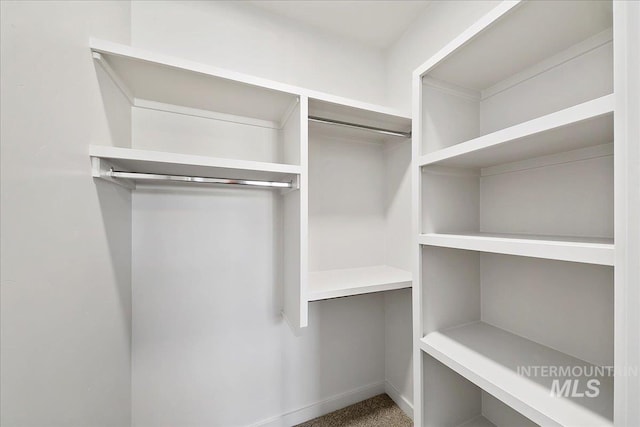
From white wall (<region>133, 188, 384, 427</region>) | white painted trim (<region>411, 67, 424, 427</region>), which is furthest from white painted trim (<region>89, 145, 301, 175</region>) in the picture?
white painted trim (<region>411, 67, 424, 427</region>)

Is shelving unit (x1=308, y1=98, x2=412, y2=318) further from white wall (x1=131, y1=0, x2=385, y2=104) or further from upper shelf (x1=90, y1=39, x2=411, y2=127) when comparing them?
white wall (x1=131, y1=0, x2=385, y2=104)

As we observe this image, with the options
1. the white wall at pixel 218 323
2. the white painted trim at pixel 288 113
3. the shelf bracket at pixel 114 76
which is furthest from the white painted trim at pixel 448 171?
the shelf bracket at pixel 114 76

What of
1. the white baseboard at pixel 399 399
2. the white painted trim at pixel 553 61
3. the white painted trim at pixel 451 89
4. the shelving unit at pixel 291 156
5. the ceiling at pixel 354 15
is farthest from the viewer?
the white baseboard at pixel 399 399

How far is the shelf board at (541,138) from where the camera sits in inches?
22.9

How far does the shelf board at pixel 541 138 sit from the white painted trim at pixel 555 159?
0.08ft

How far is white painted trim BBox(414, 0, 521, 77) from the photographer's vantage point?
722mm

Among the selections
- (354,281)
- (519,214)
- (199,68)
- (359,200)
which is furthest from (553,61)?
(199,68)

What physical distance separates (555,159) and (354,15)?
1.34 meters

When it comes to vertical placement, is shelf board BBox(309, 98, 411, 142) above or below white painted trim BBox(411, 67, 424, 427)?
above

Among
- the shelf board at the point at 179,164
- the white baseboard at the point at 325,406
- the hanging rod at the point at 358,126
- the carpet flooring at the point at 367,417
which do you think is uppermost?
the hanging rod at the point at 358,126

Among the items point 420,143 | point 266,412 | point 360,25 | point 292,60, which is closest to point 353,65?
point 360,25

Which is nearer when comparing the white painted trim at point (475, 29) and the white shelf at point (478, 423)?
the white painted trim at point (475, 29)

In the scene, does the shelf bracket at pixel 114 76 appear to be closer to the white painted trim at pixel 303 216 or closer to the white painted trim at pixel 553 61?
the white painted trim at pixel 303 216

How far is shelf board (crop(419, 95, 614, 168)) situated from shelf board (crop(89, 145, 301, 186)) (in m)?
0.66
